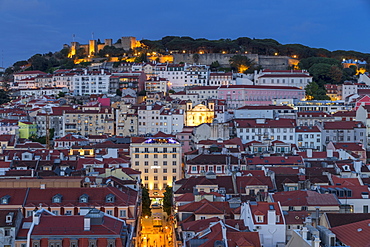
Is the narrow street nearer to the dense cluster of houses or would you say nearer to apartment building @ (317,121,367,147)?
the dense cluster of houses

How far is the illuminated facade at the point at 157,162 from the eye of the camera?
46.8m

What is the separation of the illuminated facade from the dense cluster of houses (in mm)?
76

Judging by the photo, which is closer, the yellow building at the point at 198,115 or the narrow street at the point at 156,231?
the narrow street at the point at 156,231

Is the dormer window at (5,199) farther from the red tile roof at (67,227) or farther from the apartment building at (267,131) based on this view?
the apartment building at (267,131)

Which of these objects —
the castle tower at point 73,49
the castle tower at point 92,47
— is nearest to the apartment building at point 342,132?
the castle tower at point 92,47

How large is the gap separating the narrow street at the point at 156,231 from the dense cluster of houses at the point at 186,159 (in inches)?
55.8

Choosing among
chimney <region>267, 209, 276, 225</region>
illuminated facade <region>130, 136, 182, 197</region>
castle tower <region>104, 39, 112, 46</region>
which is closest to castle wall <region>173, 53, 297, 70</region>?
castle tower <region>104, 39, 112, 46</region>

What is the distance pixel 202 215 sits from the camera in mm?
28766

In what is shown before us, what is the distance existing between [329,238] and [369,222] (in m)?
1.63

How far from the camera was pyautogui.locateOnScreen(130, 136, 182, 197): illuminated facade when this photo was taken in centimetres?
4675

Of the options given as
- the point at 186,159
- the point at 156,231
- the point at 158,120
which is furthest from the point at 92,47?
the point at 156,231

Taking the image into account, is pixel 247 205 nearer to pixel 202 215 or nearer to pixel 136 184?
pixel 202 215

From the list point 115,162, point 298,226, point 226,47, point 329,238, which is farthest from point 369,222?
point 226,47

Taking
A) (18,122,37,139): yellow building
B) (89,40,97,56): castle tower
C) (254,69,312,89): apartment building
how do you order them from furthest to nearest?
(89,40,97,56): castle tower < (254,69,312,89): apartment building < (18,122,37,139): yellow building
